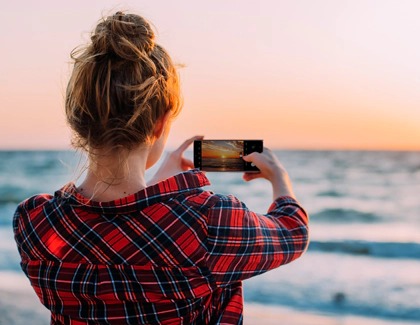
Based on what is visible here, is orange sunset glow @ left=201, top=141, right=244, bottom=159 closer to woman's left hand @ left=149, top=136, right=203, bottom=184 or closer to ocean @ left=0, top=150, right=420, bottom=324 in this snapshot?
woman's left hand @ left=149, top=136, right=203, bottom=184

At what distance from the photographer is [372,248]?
6.51 meters

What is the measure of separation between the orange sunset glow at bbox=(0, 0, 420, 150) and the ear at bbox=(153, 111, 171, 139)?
160 inches

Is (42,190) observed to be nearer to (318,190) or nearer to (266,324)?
(318,190)

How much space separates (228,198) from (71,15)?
17.0 feet

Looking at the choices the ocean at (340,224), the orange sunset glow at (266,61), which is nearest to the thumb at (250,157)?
the ocean at (340,224)

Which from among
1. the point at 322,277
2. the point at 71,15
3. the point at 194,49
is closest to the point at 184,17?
the point at 194,49

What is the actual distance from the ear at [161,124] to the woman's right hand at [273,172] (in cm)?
26

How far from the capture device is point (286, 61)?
341 inches

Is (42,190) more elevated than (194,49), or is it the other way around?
(194,49)

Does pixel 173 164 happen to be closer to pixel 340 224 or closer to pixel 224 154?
pixel 224 154

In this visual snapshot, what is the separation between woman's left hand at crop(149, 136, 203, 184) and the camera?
1491 mm

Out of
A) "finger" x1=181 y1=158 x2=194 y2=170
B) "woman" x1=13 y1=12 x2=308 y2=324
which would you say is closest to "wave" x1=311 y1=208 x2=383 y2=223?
"finger" x1=181 y1=158 x2=194 y2=170

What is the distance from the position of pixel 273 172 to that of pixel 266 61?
7.36m

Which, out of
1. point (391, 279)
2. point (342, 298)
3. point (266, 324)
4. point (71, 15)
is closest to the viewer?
point (266, 324)
